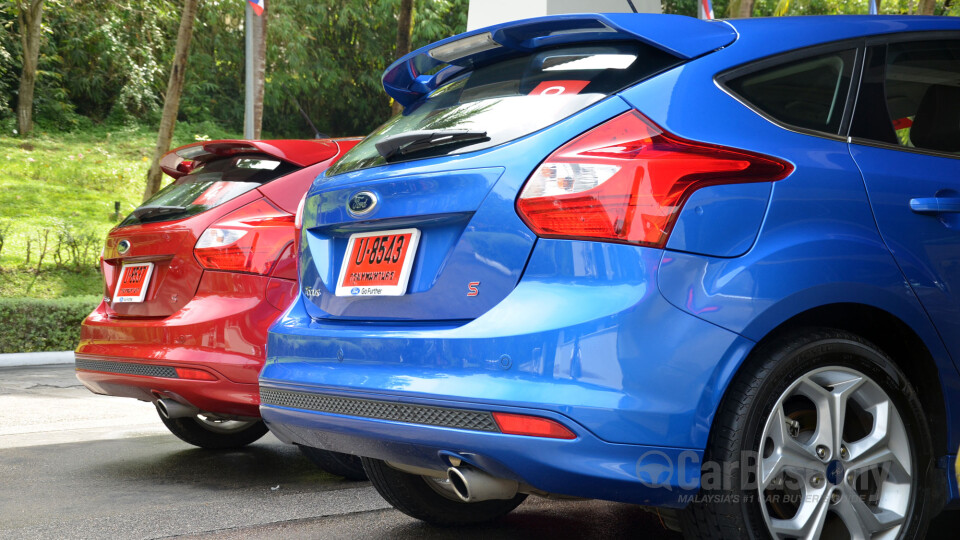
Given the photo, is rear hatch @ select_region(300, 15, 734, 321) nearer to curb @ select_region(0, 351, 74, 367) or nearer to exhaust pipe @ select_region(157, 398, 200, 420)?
exhaust pipe @ select_region(157, 398, 200, 420)

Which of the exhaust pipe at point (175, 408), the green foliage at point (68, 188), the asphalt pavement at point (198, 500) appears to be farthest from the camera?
the green foliage at point (68, 188)

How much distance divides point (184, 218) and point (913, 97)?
3289 millimetres

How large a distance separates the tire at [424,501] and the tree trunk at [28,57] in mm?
23049

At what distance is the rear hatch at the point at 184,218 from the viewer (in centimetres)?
482

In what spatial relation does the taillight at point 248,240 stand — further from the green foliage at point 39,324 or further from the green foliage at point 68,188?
the green foliage at point 68,188

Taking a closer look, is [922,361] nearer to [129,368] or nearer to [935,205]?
[935,205]

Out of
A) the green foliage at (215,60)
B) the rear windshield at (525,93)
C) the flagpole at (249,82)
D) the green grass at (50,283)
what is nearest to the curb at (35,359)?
the green grass at (50,283)

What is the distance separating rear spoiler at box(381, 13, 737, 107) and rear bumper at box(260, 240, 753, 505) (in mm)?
658

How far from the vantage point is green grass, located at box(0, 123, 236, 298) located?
48.8 ft

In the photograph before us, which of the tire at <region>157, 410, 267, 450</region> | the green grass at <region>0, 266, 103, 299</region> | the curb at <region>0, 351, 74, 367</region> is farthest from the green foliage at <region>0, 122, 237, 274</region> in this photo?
the tire at <region>157, 410, 267, 450</region>

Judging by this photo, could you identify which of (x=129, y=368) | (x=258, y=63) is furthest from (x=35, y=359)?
(x=129, y=368)

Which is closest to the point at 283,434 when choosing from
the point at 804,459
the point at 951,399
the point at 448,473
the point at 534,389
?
the point at 448,473

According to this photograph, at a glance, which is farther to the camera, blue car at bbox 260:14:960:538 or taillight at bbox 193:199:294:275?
taillight at bbox 193:199:294:275

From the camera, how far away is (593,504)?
14.5 feet
